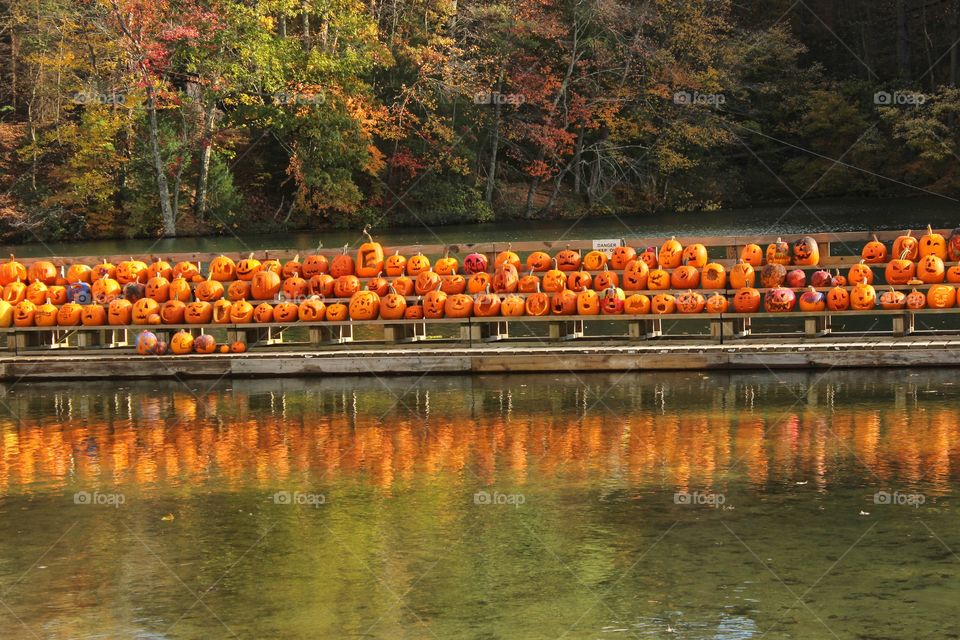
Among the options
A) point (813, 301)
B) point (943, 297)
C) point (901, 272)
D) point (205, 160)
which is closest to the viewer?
point (943, 297)

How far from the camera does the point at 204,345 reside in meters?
17.1

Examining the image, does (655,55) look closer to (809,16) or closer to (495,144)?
(495,144)

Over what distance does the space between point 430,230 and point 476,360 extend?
26969mm

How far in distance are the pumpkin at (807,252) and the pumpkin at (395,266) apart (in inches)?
191

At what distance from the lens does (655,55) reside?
46.2 metres

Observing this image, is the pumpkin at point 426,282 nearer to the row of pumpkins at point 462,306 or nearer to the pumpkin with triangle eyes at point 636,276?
the row of pumpkins at point 462,306

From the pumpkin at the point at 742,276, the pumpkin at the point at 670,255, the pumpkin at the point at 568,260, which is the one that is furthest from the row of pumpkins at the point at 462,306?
the pumpkin at the point at 568,260

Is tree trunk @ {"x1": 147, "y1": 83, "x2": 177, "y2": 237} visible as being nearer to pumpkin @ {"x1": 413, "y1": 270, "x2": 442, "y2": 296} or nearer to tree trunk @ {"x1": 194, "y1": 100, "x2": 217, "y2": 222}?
tree trunk @ {"x1": 194, "y1": 100, "x2": 217, "y2": 222}

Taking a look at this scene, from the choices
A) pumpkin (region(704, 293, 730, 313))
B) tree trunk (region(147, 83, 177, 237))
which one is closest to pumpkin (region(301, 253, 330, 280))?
pumpkin (region(704, 293, 730, 313))

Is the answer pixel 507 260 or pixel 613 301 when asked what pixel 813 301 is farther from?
pixel 507 260

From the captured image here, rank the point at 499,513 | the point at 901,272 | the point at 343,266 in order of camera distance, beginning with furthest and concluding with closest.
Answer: the point at 343,266
the point at 901,272
the point at 499,513

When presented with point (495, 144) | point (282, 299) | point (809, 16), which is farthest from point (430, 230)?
point (282, 299)

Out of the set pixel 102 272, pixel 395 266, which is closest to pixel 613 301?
pixel 395 266

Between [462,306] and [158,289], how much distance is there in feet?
13.0
